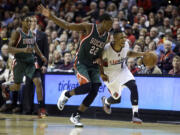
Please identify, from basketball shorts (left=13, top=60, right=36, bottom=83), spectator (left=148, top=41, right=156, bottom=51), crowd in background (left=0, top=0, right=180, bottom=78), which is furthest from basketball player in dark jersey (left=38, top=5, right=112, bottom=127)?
spectator (left=148, top=41, right=156, bottom=51)

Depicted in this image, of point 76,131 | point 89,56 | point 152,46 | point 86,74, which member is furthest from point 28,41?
point 152,46

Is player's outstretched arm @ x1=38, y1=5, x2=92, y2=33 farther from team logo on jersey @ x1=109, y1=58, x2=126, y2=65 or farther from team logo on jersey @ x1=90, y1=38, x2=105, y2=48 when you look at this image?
team logo on jersey @ x1=109, y1=58, x2=126, y2=65

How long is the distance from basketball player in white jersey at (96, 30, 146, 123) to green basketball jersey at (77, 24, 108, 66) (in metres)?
0.20

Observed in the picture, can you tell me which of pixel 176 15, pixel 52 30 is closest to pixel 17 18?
pixel 52 30

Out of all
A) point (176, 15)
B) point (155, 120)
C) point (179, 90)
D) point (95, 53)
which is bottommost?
point (155, 120)

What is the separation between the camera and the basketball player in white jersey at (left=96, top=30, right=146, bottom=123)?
28.8 feet

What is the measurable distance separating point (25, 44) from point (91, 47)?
238cm

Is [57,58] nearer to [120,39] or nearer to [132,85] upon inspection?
[120,39]

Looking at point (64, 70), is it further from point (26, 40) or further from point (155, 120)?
point (155, 120)

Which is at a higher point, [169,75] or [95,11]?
[95,11]

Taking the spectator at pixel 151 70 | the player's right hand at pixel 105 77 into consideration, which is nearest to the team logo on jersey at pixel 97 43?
the player's right hand at pixel 105 77

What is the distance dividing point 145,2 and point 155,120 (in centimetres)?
621

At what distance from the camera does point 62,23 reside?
8156 mm

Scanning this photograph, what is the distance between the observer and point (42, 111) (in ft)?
34.4
